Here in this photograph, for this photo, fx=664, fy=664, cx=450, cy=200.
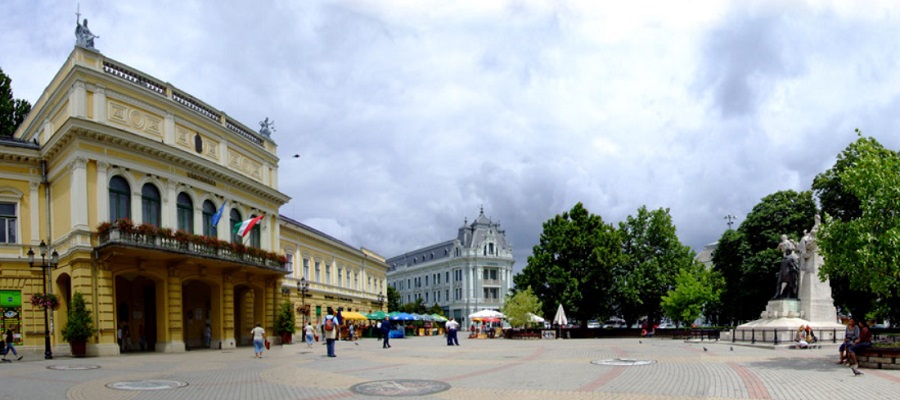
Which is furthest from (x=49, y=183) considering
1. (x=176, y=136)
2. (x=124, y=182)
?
(x=176, y=136)

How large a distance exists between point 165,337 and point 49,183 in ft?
28.1

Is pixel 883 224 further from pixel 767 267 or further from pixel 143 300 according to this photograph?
pixel 143 300

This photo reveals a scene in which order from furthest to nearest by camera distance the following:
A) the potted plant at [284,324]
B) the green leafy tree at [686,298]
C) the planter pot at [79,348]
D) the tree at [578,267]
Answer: the tree at [578,267]
the green leafy tree at [686,298]
the potted plant at [284,324]
the planter pot at [79,348]

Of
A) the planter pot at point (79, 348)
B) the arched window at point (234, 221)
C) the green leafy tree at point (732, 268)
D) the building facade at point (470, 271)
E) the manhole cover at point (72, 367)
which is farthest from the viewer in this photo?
the building facade at point (470, 271)

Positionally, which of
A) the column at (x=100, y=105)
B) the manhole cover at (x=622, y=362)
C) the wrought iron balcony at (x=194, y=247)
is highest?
the column at (x=100, y=105)

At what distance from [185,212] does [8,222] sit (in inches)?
284

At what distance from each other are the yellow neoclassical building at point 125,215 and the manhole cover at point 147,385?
1167 cm

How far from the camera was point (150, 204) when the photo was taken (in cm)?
3002

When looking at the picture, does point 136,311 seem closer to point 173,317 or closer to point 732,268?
point 173,317

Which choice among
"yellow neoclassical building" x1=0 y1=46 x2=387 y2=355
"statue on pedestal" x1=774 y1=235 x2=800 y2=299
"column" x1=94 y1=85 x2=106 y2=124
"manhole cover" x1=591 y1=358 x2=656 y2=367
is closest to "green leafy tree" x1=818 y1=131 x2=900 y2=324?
"manhole cover" x1=591 y1=358 x2=656 y2=367

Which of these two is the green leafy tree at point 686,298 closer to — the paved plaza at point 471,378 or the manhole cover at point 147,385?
the paved plaza at point 471,378

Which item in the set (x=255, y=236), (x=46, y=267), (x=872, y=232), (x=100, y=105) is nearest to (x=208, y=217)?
(x=255, y=236)

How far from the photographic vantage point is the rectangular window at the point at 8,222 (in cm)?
2867

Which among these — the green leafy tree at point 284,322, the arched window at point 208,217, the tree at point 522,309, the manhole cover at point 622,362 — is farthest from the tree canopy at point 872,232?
the tree at point 522,309
